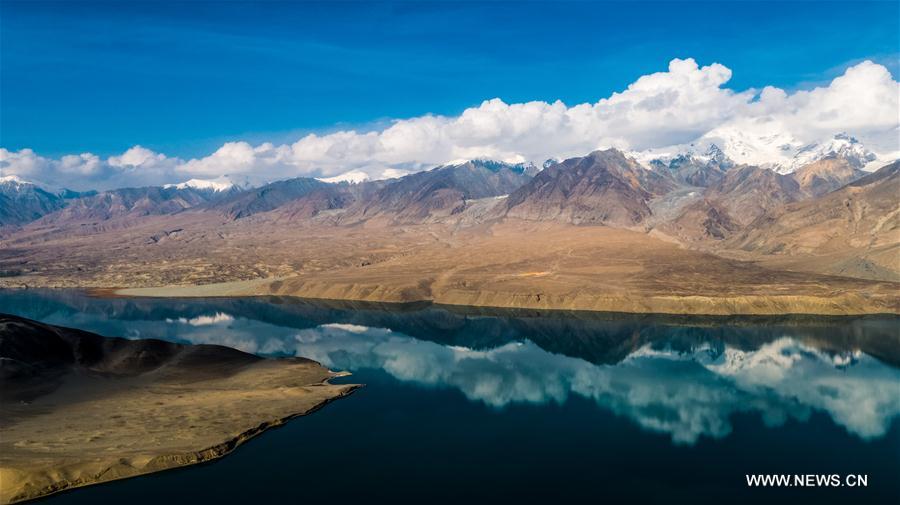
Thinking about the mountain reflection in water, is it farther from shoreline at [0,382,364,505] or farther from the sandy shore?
shoreline at [0,382,364,505]

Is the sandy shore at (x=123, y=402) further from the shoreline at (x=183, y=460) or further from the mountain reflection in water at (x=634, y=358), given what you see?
the mountain reflection in water at (x=634, y=358)

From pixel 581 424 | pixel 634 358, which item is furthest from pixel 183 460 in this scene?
pixel 634 358

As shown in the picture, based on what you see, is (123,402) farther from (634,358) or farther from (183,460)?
(634,358)

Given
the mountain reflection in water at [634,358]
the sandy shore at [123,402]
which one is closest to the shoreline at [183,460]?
the sandy shore at [123,402]

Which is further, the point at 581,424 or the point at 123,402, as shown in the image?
the point at 123,402

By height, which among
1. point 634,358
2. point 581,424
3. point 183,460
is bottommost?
point 634,358
